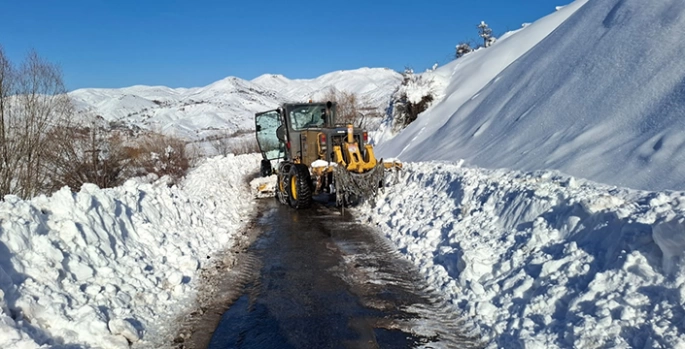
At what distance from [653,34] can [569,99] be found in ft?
6.70

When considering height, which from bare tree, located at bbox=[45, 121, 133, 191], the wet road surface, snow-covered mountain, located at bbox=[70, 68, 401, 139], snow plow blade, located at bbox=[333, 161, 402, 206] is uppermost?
snow-covered mountain, located at bbox=[70, 68, 401, 139]

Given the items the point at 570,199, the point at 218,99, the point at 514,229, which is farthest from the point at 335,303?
the point at 218,99

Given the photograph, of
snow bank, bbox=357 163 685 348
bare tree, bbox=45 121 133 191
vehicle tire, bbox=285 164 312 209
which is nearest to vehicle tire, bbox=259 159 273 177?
bare tree, bbox=45 121 133 191

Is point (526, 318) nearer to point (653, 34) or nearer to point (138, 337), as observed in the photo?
point (138, 337)

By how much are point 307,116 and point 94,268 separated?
920 centimetres

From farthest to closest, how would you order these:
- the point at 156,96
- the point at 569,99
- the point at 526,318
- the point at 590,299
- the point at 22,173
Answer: the point at 156,96 → the point at 22,173 → the point at 569,99 → the point at 526,318 → the point at 590,299

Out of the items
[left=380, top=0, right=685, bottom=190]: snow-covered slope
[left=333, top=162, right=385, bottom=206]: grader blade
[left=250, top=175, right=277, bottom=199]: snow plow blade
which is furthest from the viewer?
[left=250, top=175, right=277, bottom=199]: snow plow blade

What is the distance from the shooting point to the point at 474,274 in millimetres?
5723

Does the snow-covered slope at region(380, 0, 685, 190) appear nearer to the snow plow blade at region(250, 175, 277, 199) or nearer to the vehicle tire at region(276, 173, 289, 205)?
the vehicle tire at region(276, 173, 289, 205)

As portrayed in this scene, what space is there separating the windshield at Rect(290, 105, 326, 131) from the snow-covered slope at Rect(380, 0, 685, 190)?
10.1 feet

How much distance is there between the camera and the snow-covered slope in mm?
7055

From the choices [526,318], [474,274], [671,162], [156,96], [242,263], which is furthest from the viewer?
[156,96]

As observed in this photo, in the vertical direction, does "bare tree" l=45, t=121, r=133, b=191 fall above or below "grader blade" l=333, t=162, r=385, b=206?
above

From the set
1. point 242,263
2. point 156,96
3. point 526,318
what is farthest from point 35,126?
point 156,96
